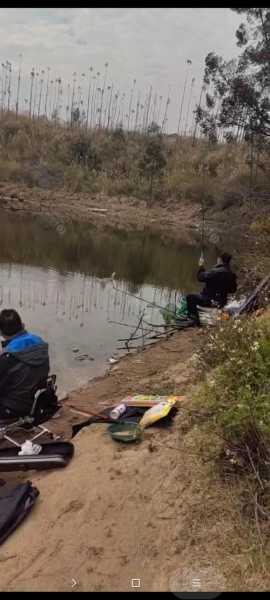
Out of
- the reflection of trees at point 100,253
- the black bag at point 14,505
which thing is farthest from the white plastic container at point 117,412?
the reflection of trees at point 100,253

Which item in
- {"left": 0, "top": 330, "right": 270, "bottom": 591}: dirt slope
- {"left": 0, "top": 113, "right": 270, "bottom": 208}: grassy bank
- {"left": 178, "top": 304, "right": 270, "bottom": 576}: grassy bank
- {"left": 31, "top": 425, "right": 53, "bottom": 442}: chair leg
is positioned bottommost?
{"left": 31, "top": 425, "right": 53, "bottom": 442}: chair leg

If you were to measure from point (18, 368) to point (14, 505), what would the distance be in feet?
4.75

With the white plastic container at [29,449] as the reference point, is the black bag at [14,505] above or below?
above

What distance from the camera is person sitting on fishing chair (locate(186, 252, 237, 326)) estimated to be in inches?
346

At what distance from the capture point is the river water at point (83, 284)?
27.3 feet

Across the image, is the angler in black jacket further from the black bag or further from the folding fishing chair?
the black bag

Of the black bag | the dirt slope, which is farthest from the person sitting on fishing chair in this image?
the black bag

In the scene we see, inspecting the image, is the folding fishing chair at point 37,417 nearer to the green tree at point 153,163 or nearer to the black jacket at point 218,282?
the black jacket at point 218,282

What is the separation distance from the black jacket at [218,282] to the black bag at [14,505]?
5.98m

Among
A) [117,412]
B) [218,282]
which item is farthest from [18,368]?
[218,282]

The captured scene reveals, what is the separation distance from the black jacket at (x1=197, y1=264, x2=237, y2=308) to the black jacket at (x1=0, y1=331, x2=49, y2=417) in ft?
15.6

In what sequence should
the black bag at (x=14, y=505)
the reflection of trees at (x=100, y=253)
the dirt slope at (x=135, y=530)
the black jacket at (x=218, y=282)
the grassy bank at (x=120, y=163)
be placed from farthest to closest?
the grassy bank at (x=120, y=163)
the reflection of trees at (x=100, y=253)
the black jacket at (x=218, y=282)
the black bag at (x=14, y=505)
the dirt slope at (x=135, y=530)

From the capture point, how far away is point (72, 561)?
8.70 ft

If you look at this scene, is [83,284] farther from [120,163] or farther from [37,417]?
[120,163]
